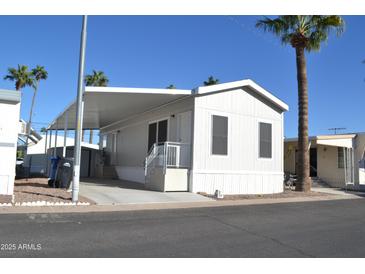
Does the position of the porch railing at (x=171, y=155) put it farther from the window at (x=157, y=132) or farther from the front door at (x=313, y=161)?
the front door at (x=313, y=161)

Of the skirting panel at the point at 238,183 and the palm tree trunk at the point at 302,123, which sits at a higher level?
the palm tree trunk at the point at 302,123

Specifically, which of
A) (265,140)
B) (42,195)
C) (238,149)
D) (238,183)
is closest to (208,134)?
(238,149)

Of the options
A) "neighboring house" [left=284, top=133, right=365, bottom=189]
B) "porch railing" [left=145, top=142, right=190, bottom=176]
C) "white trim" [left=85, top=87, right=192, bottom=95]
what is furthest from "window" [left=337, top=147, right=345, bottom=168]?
"white trim" [left=85, top=87, right=192, bottom=95]

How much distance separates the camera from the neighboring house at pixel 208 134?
1439 centimetres

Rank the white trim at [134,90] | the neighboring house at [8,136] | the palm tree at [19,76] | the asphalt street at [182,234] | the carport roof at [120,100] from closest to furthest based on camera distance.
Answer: the asphalt street at [182,234] < the neighboring house at [8,136] < the white trim at [134,90] < the carport roof at [120,100] < the palm tree at [19,76]

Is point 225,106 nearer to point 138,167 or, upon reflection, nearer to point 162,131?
point 162,131

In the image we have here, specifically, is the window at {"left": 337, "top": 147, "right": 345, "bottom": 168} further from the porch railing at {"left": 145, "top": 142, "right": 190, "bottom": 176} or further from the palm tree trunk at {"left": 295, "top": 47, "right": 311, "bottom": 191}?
the porch railing at {"left": 145, "top": 142, "right": 190, "bottom": 176}

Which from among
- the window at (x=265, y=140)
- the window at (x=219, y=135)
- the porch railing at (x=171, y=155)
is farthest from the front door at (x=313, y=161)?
the porch railing at (x=171, y=155)

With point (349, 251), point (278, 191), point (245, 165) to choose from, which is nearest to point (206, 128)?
point (245, 165)

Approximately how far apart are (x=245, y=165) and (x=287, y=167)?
1033 cm

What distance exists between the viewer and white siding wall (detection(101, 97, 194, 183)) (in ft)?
53.2

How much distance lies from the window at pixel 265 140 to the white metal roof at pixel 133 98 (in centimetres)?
123

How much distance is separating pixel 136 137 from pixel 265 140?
7312 mm

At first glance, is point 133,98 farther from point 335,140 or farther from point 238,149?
point 335,140
